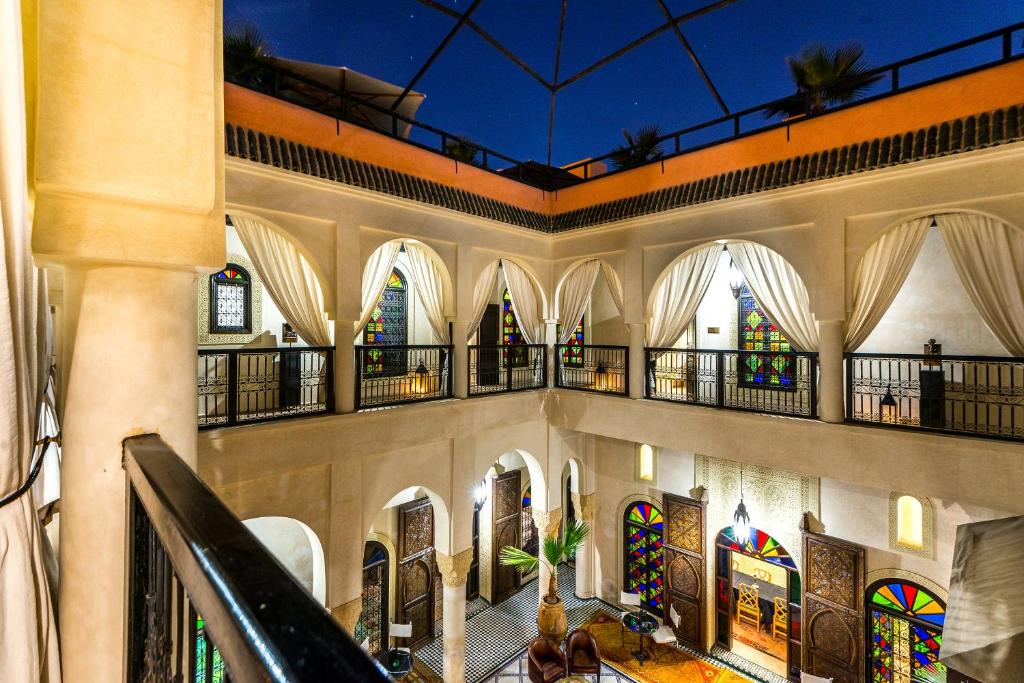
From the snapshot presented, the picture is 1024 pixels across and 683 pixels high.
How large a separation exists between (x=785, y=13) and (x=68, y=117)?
609 inches

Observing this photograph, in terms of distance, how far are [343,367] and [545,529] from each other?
4.73m

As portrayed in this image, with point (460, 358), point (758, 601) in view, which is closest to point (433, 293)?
point (460, 358)

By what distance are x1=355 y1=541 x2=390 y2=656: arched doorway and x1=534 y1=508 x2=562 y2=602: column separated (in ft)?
8.78

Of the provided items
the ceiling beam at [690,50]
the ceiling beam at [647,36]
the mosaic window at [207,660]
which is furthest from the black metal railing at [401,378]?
the ceiling beam at [690,50]

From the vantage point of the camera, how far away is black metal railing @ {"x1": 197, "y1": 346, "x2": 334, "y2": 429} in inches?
188

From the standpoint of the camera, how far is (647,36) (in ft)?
22.9

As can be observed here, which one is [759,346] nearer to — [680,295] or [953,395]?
[680,295]

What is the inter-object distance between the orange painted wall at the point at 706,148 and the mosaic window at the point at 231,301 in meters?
2.92

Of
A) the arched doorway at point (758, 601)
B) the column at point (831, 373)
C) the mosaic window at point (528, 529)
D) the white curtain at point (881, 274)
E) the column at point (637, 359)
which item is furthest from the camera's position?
the mosaic window at point (528, 529)

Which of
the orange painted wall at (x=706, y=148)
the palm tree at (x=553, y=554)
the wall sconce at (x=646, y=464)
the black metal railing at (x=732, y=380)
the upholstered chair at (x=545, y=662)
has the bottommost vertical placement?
the upholstered chair at (x=545, y=662)

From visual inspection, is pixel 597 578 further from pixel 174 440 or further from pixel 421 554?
pixel 174 440

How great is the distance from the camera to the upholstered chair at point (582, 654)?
22.7 feet

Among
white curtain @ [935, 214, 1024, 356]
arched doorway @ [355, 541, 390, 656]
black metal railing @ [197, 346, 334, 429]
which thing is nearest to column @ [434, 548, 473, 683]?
arched doorway @ [355, 541, 390, 656]

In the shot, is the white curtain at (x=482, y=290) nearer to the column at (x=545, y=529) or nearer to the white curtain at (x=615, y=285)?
Result: the white curtain at (x=615, y=285)
